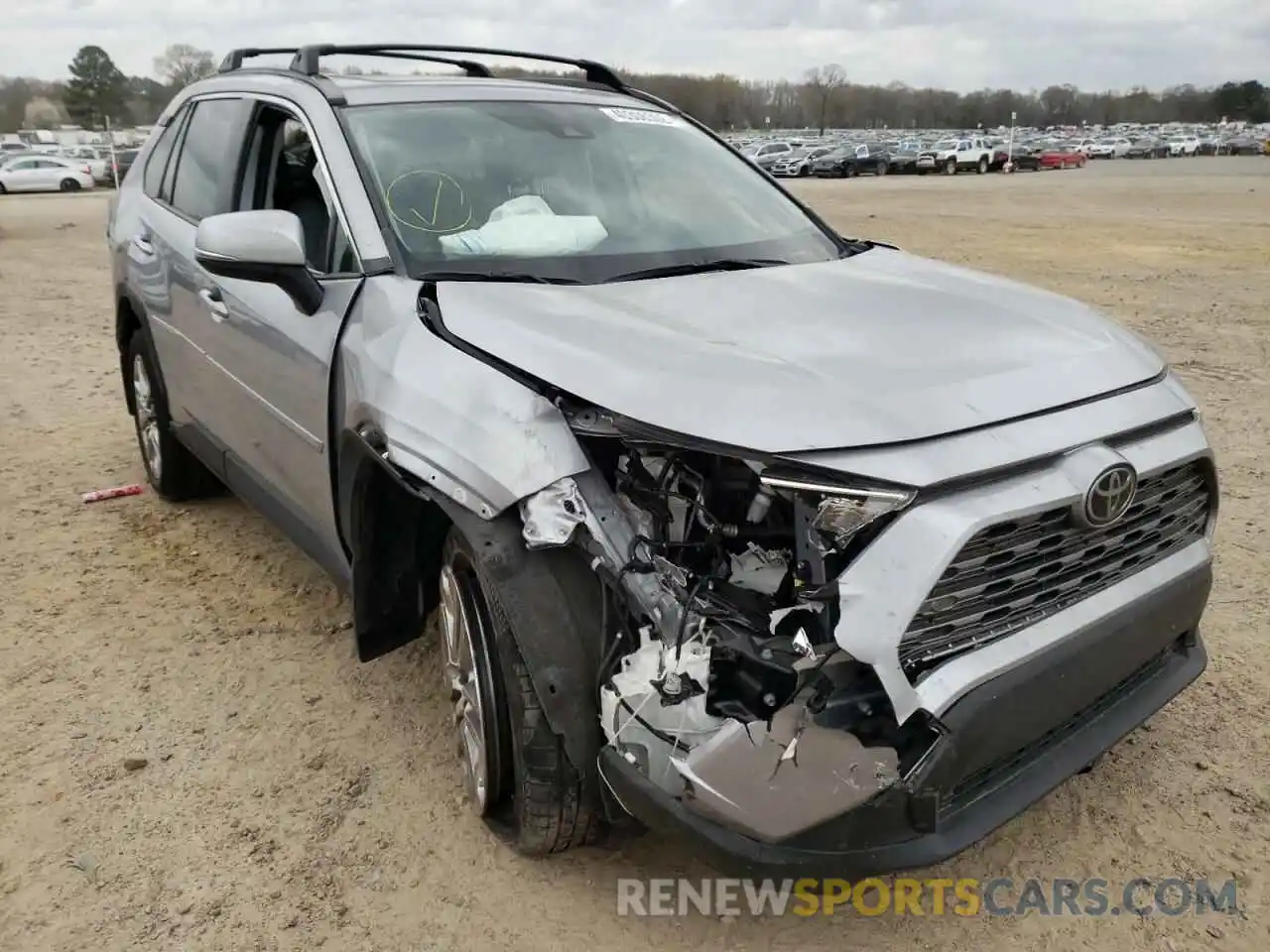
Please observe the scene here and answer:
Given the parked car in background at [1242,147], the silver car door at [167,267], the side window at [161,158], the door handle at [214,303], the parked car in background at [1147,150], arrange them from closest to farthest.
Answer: the door handle at [214,303], the silver car door at [167,267], the side window at [161,158], the parked car in background at [1147,150], the parked car in background at [1242,147]

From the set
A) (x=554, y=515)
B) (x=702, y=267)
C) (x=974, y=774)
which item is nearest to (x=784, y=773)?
(x=974, y=774)

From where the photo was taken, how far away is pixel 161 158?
15.6ft

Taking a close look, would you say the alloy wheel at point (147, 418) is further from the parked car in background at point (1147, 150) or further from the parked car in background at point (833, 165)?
the parked car in background at point (1147, 150)

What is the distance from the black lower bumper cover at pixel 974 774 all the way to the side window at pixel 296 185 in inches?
68.7

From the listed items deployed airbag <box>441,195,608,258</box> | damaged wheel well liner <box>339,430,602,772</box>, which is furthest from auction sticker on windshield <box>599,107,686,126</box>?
damaged wheel well liner <box>339,430,602,772</box>

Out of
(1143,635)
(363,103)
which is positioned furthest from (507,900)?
(363,103)

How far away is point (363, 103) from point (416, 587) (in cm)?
154

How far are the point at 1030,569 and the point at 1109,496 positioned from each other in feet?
0.75

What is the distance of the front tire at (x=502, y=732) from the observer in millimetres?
2330

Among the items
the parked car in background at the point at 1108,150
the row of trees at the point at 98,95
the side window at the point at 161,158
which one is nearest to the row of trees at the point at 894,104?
the row of trees at the point at 98,95

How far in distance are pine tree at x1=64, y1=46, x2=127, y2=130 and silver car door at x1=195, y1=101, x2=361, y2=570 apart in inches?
3452

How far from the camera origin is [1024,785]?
2.21 meters

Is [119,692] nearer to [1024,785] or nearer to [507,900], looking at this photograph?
[507,900]

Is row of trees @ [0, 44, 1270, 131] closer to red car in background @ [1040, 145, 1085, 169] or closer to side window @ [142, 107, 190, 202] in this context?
red car in background @ [1040, 145, 1085, 169]
